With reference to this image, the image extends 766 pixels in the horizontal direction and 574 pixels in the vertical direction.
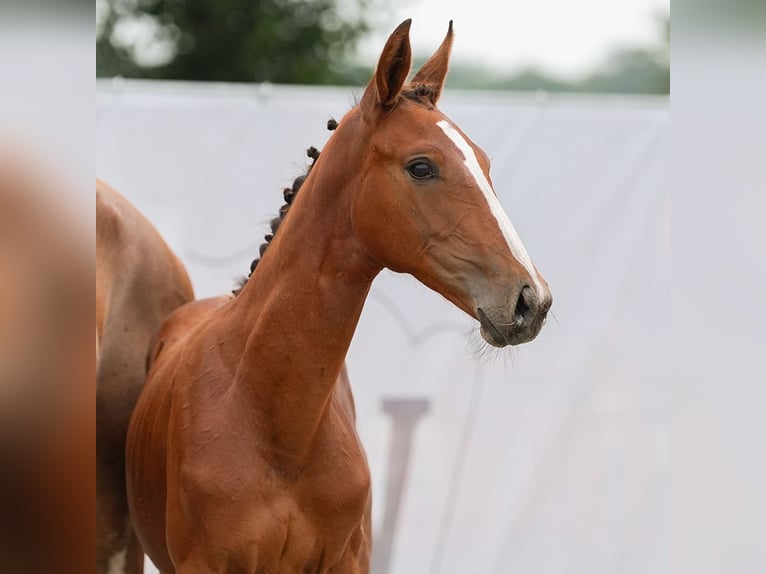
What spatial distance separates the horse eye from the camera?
1.70 metres

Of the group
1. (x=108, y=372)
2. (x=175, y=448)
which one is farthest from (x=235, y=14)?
(x=175, y=448)

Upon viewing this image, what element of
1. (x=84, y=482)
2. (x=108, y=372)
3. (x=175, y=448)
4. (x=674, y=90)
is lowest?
(x=108, y=372)

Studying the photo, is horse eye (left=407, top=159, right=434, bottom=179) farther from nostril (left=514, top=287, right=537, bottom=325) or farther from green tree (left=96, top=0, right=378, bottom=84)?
green tree (left=96, top=0, right=378, bottom=84)

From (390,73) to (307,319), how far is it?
472mm

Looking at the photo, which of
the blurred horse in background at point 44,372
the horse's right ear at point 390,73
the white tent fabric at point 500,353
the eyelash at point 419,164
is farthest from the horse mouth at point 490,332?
the white tent fabric at point 500,353

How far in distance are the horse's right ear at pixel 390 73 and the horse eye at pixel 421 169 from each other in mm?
157

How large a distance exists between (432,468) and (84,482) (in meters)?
3.64

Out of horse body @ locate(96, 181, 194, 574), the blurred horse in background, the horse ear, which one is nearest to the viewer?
the blurred horse in background

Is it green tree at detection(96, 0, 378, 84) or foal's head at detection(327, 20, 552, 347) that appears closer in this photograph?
foal's head at detection(327, 20, 552, 347)

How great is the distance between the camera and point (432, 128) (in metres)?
1.75

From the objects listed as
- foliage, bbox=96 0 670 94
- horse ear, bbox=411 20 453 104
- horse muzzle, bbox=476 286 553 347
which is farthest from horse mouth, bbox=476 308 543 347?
foliage, bbox=96 0 670 94

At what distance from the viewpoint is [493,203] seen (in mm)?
1662

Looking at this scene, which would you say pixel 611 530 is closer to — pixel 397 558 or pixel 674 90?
pixel 397 558

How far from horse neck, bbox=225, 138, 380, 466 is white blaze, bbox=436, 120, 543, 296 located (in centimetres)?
22
